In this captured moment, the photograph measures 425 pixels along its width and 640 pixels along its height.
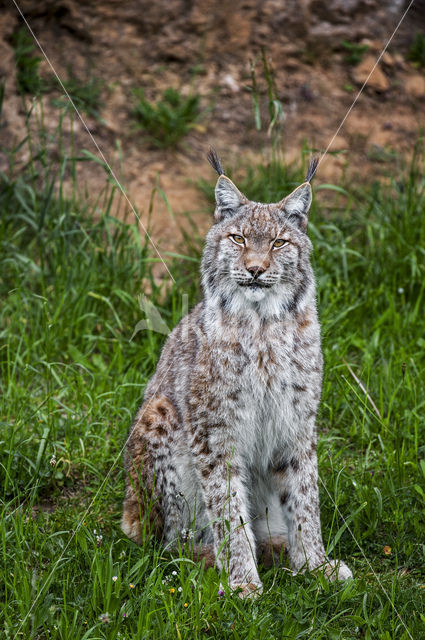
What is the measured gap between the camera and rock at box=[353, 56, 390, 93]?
7.68m

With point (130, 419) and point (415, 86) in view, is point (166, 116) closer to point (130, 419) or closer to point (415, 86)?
point (415, 86)

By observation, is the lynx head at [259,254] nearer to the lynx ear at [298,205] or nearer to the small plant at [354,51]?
the lynx ear at [298,205]

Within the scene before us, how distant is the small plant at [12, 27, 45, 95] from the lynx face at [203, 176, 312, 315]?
3643 mm

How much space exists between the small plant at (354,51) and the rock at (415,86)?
19.0 inches

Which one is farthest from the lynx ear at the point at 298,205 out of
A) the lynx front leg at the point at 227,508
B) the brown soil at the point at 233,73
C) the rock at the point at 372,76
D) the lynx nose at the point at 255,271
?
the rock at the point at 372,76

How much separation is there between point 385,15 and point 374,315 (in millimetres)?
3521

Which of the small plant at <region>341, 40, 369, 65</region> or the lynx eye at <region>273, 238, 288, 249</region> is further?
the small plant at <region>341, 40, 369, 65</region>

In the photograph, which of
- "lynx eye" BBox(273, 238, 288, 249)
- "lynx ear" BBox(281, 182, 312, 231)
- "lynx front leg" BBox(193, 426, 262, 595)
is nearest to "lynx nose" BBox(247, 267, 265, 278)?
"lynx eye" BBox(273, 238, 288, 249)

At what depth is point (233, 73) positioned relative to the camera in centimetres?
764

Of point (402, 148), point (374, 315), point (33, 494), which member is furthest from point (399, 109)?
point (33, 494)

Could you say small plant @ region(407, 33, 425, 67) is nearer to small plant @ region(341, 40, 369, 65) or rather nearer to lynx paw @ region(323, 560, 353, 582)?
small plant @ region(341, 40, 369, 65)

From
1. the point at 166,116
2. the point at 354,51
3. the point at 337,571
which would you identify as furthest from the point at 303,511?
the point at 354,51

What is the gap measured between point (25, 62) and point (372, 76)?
10.2ft

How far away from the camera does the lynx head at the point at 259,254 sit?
3623mm
